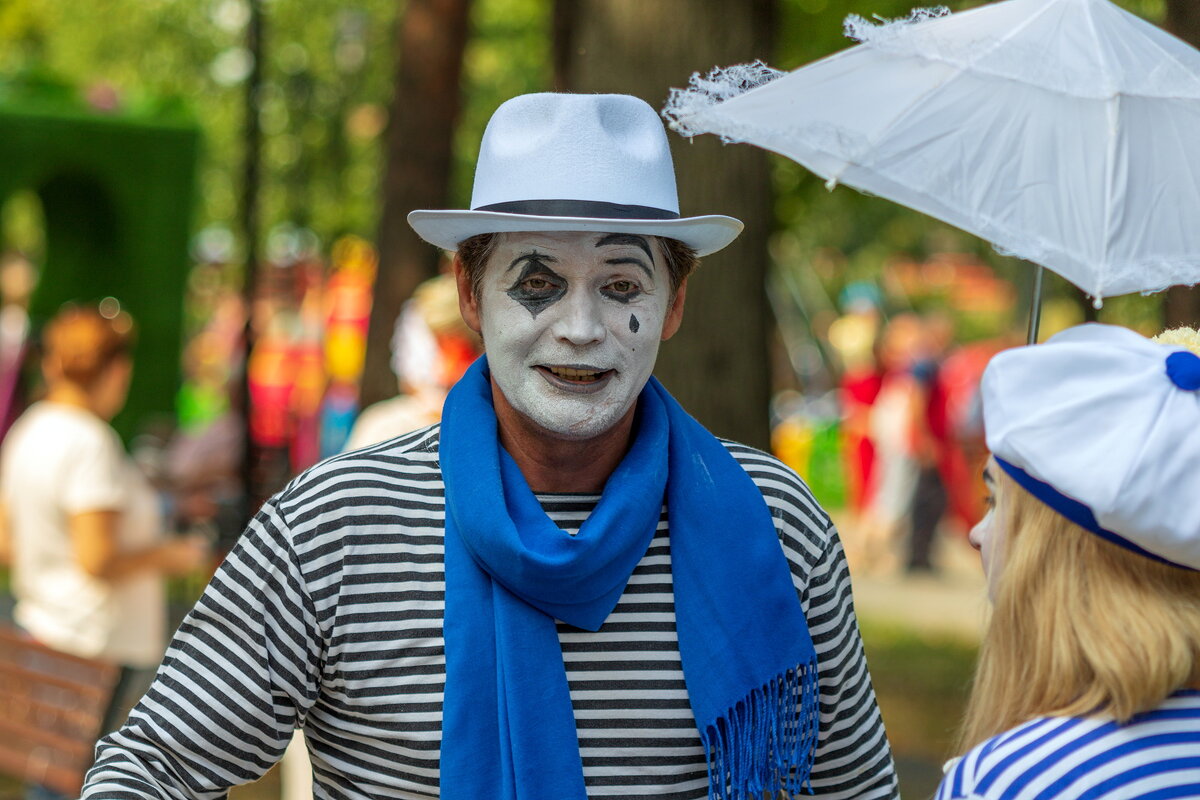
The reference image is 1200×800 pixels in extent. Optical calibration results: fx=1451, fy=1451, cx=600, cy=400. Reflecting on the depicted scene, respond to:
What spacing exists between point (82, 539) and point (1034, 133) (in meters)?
3.72

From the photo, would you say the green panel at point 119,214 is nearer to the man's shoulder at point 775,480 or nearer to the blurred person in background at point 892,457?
the blurred person in background at point 892,457

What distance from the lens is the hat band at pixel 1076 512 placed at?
1817 mm

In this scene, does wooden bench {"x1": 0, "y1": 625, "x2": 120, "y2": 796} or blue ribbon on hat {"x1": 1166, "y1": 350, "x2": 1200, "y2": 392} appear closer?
blue ribbon on hat {"x1": 1166, "y1": 350, "x2": 1200, "y2": 392}

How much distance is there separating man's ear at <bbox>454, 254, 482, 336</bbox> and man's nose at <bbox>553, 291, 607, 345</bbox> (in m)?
0.21

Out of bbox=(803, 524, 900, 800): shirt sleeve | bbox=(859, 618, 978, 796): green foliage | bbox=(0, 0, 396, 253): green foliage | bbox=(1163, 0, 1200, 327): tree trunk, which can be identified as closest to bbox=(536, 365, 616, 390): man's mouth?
bbox=(803, 524, 900, 800): shirt sleeve

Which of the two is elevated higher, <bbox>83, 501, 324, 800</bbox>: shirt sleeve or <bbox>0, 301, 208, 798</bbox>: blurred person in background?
<bbox>83, 501, 324, 800</bbox>: shirt sleeve

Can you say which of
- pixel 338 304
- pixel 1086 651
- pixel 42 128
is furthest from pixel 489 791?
pixel 338 304

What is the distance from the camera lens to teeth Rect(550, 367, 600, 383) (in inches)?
93.6

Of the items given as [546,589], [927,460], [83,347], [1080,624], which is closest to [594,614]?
[546,589]

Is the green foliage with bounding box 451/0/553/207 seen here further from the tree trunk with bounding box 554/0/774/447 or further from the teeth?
the teeth

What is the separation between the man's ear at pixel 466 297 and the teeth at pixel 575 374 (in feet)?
0.71

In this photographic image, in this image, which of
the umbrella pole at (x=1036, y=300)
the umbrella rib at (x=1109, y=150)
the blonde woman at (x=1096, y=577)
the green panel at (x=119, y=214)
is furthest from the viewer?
the green panel at (x=119, y=214)

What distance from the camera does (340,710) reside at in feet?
7.43

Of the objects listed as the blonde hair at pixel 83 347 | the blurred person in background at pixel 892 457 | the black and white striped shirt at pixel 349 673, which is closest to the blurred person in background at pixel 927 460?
the blurred person in background at pixel 892 457
